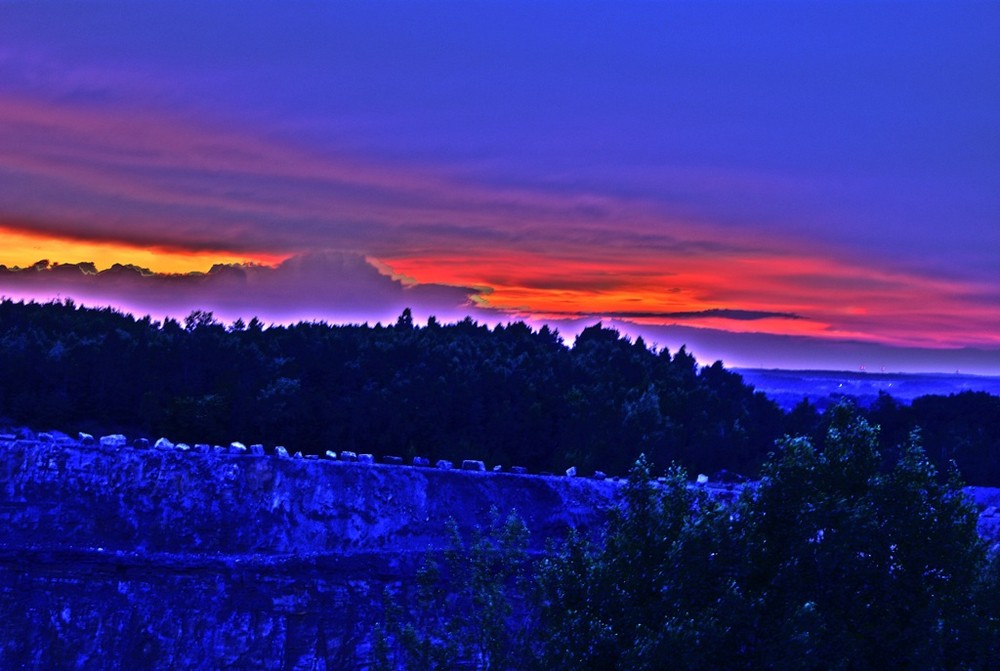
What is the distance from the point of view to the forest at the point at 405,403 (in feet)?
214

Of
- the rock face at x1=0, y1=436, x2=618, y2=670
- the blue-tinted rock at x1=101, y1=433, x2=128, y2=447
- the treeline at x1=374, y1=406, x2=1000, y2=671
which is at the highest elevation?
the treeline at x1=374, y1=406, x2=1000, y2=671

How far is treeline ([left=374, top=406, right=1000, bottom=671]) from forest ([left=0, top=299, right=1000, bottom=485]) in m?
37.7

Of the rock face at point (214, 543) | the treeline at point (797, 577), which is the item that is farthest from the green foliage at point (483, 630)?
the rock face at point (214, 543)

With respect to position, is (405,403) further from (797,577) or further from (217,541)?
(797,577)

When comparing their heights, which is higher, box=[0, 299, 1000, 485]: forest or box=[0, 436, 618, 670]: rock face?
box=[0, 299, 1000, 485]: forest

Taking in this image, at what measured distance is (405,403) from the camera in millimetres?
68188

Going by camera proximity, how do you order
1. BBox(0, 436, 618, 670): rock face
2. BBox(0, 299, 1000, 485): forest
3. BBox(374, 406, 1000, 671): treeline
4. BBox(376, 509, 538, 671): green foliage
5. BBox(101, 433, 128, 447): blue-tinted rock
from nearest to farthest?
BBox(374, 406, 1000, 671): treeline, BBox(376, 509, 538, 671): green foliage, BBox(0, 436, 618, 670): rock face, BBox(101, 433, 128, 447): blue-tinted rock, BBox(0, 299, 1000, 485): forest

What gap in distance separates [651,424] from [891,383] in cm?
11046

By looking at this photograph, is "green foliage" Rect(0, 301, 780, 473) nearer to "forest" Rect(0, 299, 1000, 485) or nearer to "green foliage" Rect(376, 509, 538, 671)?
"forest" Rect(0, 299, 1000, 485)

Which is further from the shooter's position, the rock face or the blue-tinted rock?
the blue-tinted rock

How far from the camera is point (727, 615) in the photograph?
822 inches

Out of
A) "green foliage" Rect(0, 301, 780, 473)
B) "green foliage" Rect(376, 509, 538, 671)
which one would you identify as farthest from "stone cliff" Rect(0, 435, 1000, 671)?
"green foliage" Rect(376, 509, 538, 671)

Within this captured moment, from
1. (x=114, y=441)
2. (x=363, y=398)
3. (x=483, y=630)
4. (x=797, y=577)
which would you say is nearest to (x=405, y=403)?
(x=363, y=398)

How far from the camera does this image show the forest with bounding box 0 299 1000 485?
6531 centimetres
